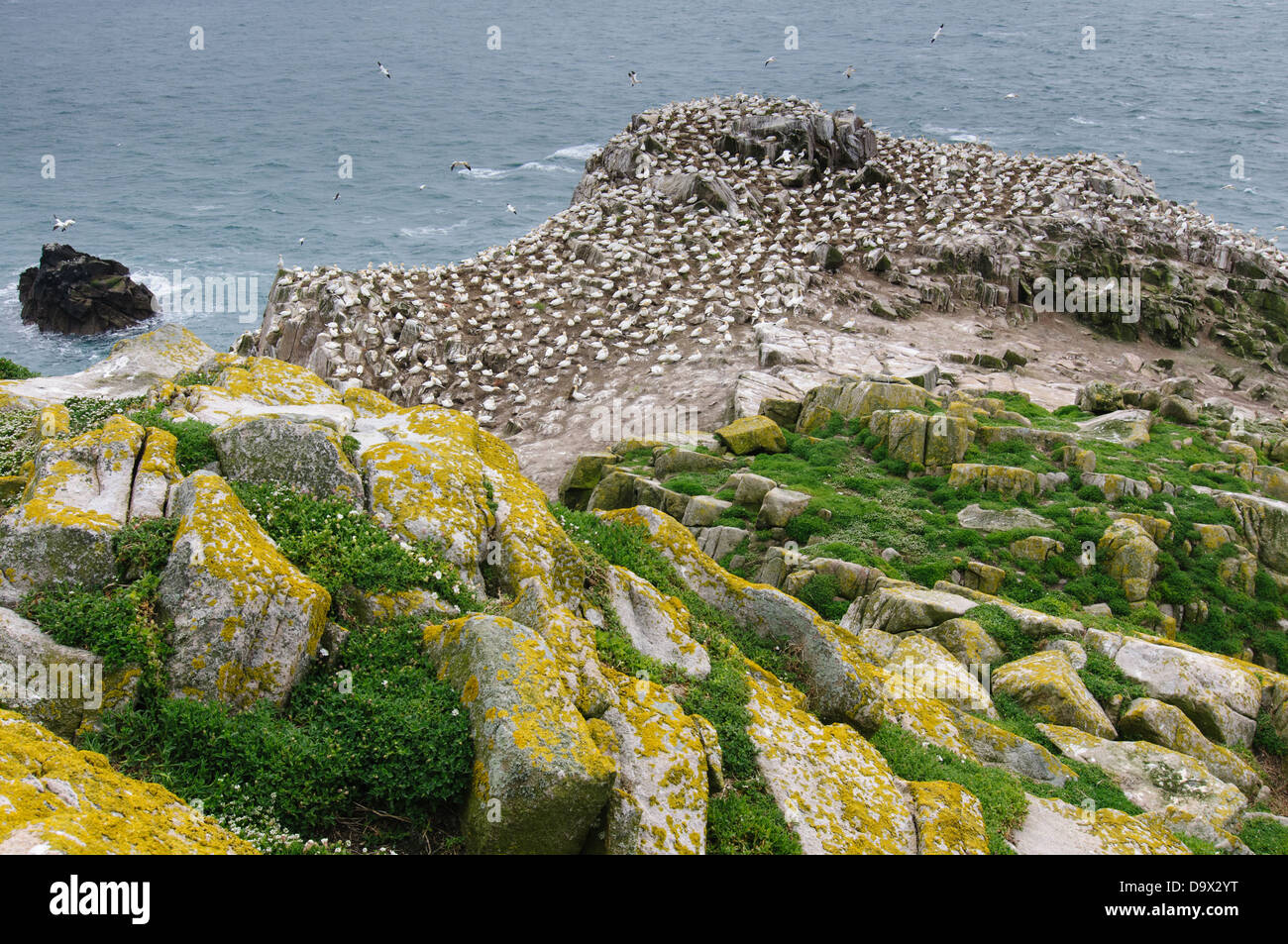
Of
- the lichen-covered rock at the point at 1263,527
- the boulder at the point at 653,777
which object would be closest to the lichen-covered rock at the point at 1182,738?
the lichen-covered rock at the point at 1263,527

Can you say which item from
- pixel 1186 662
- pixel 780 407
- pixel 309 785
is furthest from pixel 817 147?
pixel 309 785

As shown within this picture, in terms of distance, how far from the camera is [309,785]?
744cm

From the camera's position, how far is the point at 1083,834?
10.6 m

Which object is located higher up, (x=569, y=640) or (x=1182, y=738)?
(x=569, y=640)

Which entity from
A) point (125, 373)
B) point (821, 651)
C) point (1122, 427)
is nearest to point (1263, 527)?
point (1122, 427)

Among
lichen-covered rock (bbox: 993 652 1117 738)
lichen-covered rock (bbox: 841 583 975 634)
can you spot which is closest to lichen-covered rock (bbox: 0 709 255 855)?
lichen-covered rock (bbox: 993 652 1117 738)

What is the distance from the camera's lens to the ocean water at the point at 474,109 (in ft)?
265

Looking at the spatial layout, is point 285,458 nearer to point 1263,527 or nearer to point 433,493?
point 433,493

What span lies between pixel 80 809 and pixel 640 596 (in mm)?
6899

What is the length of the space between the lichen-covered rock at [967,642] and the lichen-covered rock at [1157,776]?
213 cm

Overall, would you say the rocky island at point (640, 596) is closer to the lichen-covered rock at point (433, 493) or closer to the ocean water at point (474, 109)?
the lichen-covered rock at point (433, 493)

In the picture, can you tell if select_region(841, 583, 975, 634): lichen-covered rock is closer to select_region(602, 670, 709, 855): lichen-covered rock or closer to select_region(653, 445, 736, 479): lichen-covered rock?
select_region(653, 445, 736, 479): lichen-covered rock

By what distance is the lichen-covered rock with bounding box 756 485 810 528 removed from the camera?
21.5 metres

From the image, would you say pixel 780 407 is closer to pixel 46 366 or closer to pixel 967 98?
pixel 46 366
